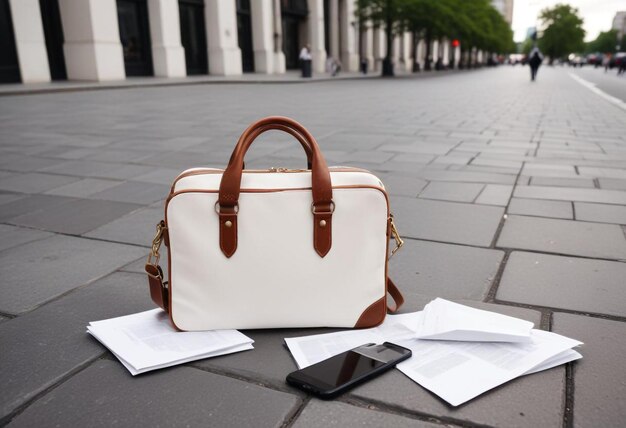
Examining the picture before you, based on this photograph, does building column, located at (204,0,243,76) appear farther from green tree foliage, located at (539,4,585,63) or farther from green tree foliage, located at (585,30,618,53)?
green tree foliage, located at (585,30,618,53)

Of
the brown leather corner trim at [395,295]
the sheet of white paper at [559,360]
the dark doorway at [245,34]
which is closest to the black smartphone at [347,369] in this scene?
the brown leather corner trim at [395,295]

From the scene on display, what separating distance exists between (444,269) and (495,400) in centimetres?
102

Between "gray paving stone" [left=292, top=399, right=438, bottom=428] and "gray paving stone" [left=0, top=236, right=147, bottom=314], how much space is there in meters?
1.26

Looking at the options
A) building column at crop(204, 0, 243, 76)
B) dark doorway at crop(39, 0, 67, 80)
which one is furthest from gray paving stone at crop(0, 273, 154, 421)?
building column at crop(204, 0, 243, 76)

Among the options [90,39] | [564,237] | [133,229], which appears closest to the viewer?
[564,237]

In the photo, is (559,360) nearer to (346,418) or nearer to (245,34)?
(346,418)

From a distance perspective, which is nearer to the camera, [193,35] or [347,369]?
[347,369]

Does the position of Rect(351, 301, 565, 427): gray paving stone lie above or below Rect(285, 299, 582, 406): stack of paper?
below

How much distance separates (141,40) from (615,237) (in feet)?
64.8

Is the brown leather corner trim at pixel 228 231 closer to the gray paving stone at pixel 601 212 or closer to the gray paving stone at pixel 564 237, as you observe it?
the gray paving stone at pixel 564 237

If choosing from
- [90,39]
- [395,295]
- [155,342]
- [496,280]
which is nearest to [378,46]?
[90,39]

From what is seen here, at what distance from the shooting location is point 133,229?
9.93ft

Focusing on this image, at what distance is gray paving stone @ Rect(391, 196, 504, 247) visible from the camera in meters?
2.88

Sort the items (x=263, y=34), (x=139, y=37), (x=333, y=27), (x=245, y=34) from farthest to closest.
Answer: (x=333, y=27), (x=245, y=34), (x=263, y=34), (x=139, y=37)
